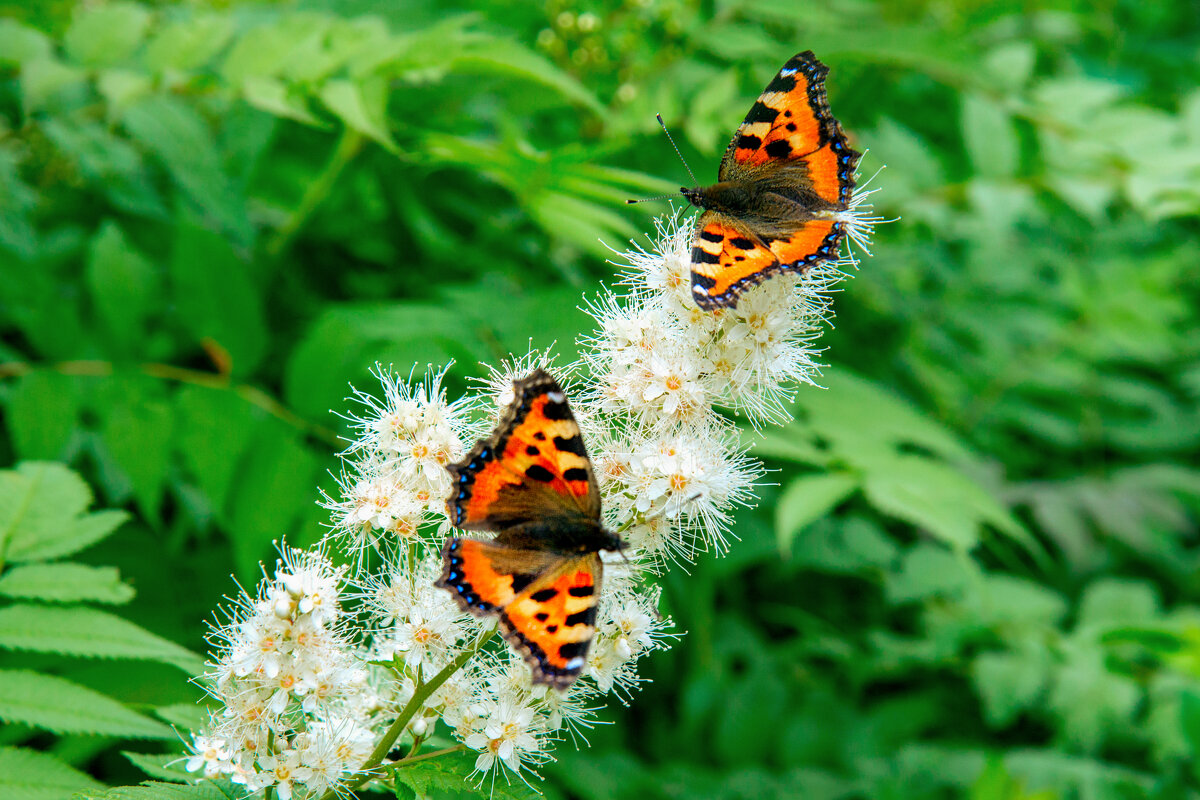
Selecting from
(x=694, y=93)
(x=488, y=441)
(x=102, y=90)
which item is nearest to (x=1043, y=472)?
(x=694, y=93)

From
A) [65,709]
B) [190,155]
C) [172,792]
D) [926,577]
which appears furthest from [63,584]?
[926,577]

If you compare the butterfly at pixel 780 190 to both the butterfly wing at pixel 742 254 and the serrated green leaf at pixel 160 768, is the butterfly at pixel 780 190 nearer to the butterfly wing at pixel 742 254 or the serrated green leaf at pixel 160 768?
the butterfly wing at pixel 742 254

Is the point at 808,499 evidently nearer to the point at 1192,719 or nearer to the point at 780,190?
the point at 780,190

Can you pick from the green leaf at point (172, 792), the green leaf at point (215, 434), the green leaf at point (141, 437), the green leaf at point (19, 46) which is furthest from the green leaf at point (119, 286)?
the green leaf at point (172, 792)

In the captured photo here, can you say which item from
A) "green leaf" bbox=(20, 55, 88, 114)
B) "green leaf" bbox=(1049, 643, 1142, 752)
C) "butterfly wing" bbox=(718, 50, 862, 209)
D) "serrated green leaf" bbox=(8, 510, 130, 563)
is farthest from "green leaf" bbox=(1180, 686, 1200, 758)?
"green leaf" bbox=(20, 55, 88, 114)

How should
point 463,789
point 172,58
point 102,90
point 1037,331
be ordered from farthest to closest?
point 1037,331 < point 172,58 < point 102,90 < point 463,789

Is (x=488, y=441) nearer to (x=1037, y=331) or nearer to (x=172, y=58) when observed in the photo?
(x=172, y=58)
